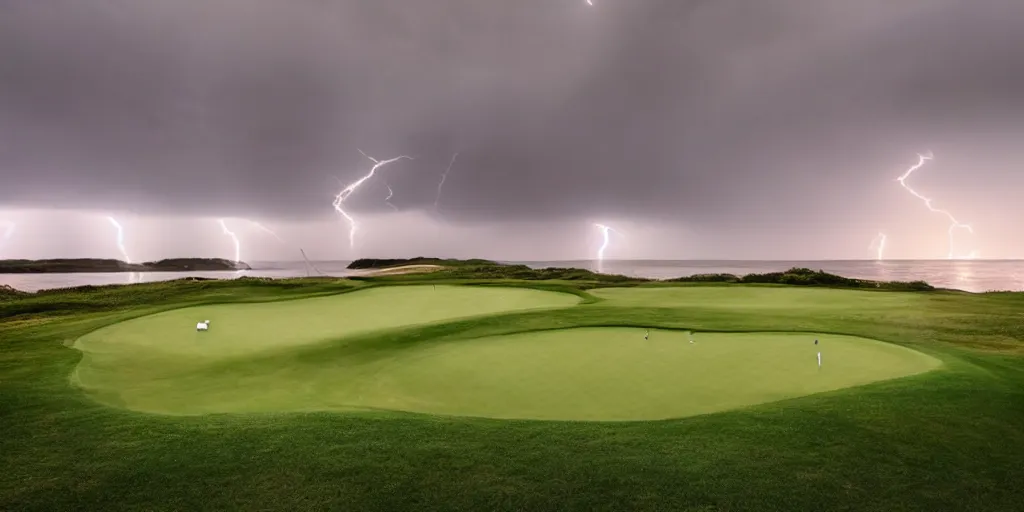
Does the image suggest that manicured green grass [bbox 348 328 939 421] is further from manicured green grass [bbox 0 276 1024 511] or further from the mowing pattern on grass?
the mowing pattern on grass

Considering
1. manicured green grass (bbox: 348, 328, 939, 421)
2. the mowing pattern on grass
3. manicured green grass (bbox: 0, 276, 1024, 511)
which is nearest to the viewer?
manicured green grass (bbox: 0, 276, 1024, 511)

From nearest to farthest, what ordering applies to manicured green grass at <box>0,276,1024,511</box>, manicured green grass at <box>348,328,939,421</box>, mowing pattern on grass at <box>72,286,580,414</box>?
manicured green grass at <box>0,276,1024,511</box> → manicured green grass at <box>348,328,939,421</box> → mowing pattern on grass at <box>72,286,580,414</box>

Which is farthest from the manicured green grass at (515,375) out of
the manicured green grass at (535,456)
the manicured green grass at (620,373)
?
the manicured green grass at (535,456)

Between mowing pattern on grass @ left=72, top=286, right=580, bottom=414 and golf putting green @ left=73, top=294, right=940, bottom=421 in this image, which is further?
mowing pattern on grass @ left=72, top=286, right=580, bottom=414

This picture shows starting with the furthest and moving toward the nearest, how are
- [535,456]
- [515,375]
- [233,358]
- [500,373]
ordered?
[233,358], [500,373], [515,375], [535,456]

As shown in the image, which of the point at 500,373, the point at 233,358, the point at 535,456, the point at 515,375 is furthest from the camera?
the point at 233,358

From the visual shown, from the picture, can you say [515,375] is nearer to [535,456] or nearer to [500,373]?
[500,373]

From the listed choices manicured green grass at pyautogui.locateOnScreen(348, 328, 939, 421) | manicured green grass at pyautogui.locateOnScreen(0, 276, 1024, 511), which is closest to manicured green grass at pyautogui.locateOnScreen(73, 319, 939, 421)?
manicured green grass at pyautogui.locateOnScreen(348, 328, 939, 421)

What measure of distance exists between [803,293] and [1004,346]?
377 inches

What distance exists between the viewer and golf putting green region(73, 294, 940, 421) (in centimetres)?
593

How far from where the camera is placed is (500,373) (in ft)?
23.5

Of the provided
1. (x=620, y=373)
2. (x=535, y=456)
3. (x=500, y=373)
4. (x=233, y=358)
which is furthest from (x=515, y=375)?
(x=233, y=358)

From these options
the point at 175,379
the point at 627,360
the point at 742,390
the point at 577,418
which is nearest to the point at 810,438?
the point at 742,390

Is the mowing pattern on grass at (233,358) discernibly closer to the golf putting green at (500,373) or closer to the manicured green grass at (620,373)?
the golf putting green at (500,373)
